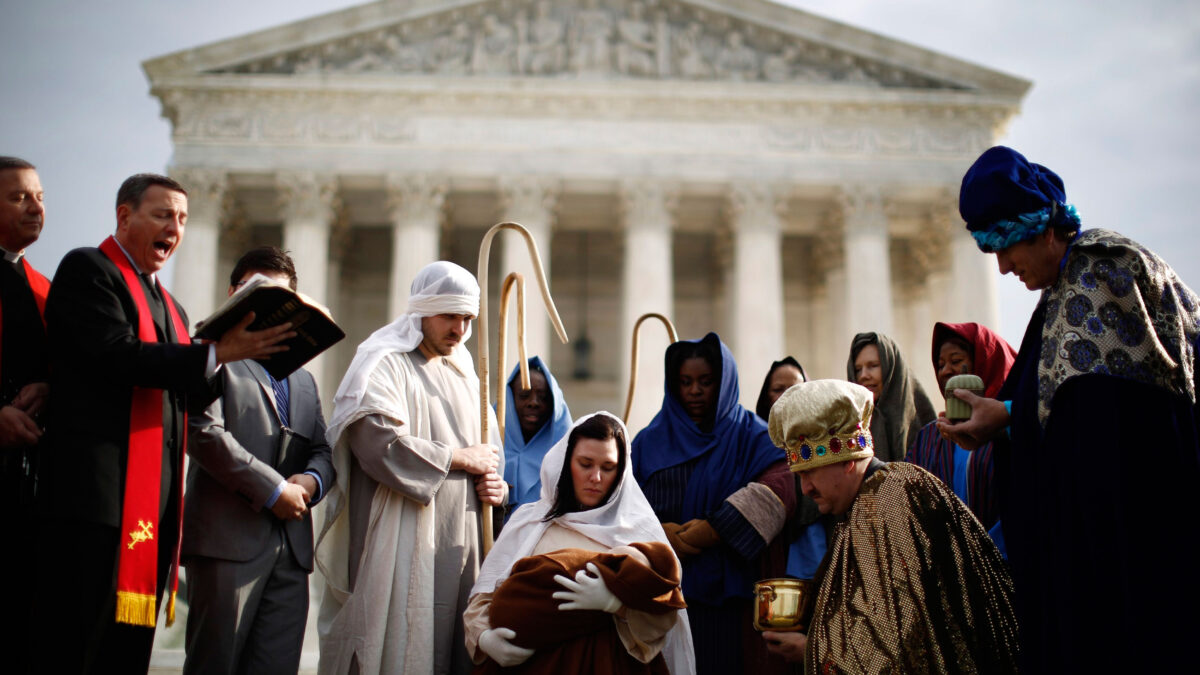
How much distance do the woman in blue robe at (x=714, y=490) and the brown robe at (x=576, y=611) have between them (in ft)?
3.64

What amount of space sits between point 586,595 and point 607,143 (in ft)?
70.7

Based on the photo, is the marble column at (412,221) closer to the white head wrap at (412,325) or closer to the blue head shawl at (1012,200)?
the white head wrap at (412,325)

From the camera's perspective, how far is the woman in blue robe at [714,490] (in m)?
5.49

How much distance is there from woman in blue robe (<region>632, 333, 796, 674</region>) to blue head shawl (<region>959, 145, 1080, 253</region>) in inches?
92.3

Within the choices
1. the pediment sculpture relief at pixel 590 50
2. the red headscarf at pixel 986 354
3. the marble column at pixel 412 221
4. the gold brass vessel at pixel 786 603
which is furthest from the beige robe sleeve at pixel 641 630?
the pediment sculpture relief at pixel 590 50

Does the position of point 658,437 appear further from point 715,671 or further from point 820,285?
point 820,285

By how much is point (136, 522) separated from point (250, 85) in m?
23.1

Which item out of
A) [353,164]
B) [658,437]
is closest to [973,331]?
[658,437]

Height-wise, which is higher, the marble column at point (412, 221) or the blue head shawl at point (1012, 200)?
the marble column at point (412, 221)

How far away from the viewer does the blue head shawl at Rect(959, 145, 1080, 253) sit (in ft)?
11.9

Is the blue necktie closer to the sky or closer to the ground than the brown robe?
closer to the sky

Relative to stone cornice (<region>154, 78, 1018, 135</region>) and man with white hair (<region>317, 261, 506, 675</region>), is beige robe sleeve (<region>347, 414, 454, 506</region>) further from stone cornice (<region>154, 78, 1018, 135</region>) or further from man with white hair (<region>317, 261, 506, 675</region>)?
stone cornice (<region>154, 78, 1018, 135</region>)

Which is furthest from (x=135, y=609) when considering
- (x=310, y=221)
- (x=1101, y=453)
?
(x=310, y=221)

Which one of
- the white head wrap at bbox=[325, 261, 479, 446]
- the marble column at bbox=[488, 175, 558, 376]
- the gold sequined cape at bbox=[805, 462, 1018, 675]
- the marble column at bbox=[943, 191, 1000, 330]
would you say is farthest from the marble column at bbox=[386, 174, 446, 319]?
the gold sequined cape at bbox=[805, 462, 1018, 675]
